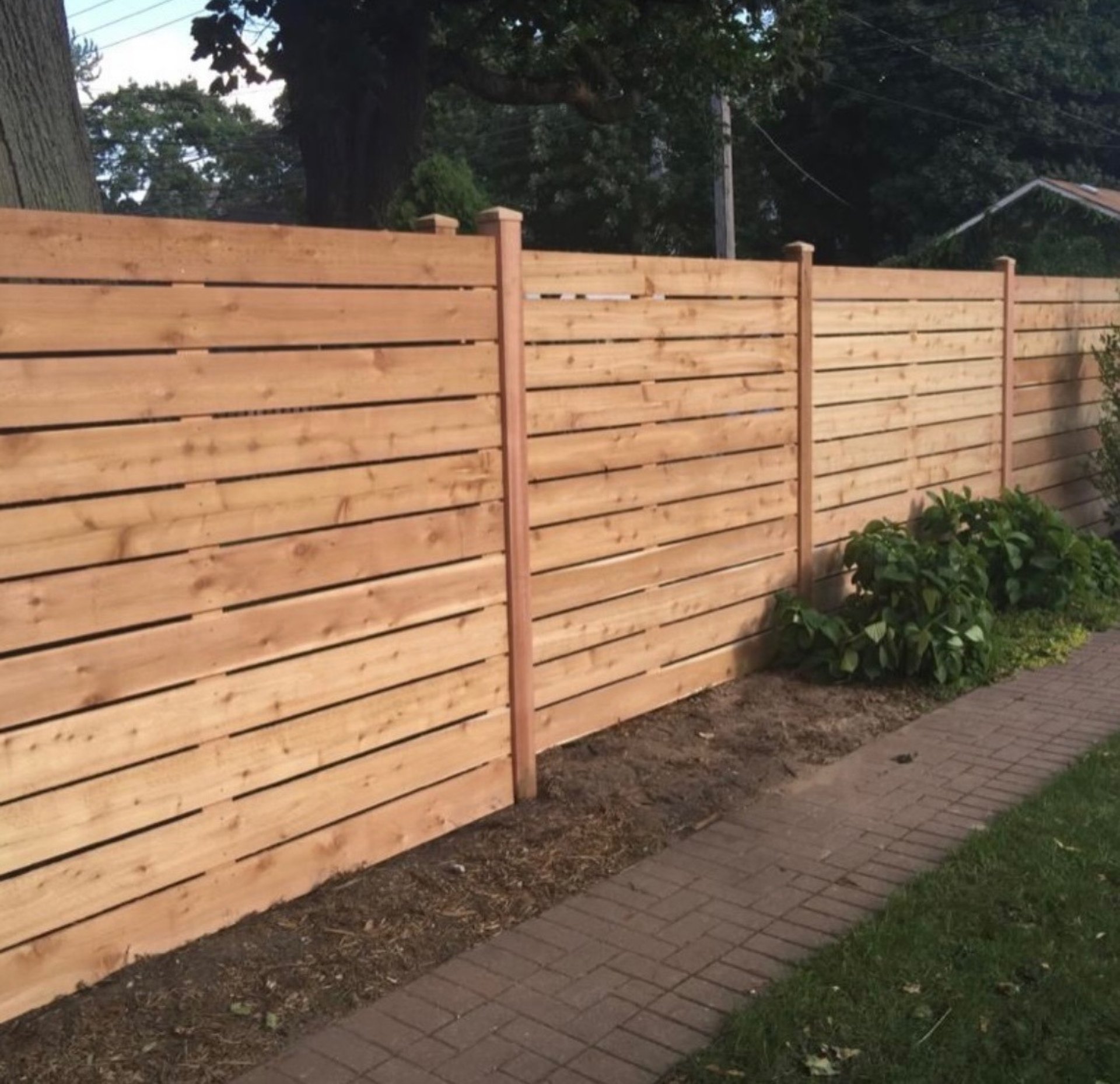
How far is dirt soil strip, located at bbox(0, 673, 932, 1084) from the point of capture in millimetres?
3441

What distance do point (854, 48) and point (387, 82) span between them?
22.6 metres

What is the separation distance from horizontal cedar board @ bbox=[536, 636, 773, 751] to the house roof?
1379cm

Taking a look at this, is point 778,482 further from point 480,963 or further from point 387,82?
point 387,82

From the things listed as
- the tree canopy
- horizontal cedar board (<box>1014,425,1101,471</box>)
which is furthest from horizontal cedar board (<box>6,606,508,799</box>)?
the tree canopy

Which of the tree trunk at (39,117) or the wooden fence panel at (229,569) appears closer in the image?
the wooden fence panel at (229,569)

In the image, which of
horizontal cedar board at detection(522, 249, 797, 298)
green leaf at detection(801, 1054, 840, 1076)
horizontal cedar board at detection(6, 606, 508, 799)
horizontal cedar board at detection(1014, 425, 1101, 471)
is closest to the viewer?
green leaf at detection(801, 1054, 840, 1076)

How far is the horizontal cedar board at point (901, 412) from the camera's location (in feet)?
24.2

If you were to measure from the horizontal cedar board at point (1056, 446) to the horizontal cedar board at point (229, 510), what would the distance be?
18.7 ft

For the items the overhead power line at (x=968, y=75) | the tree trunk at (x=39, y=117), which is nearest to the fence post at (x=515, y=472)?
the tree trunk at (x=39, y=117)

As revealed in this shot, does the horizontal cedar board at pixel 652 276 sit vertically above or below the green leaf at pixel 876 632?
above

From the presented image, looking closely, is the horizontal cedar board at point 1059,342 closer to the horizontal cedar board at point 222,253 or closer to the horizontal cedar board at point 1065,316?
the horizontal cedar board at point 1065,316

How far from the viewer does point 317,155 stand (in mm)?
10000

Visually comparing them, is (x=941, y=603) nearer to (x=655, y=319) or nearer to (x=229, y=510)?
(x=655, y=319)

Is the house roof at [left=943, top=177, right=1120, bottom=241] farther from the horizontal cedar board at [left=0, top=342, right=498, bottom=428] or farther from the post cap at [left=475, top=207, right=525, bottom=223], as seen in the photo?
the horizontal cedar board at [left=0, top=342, right=498, bottom=428]
